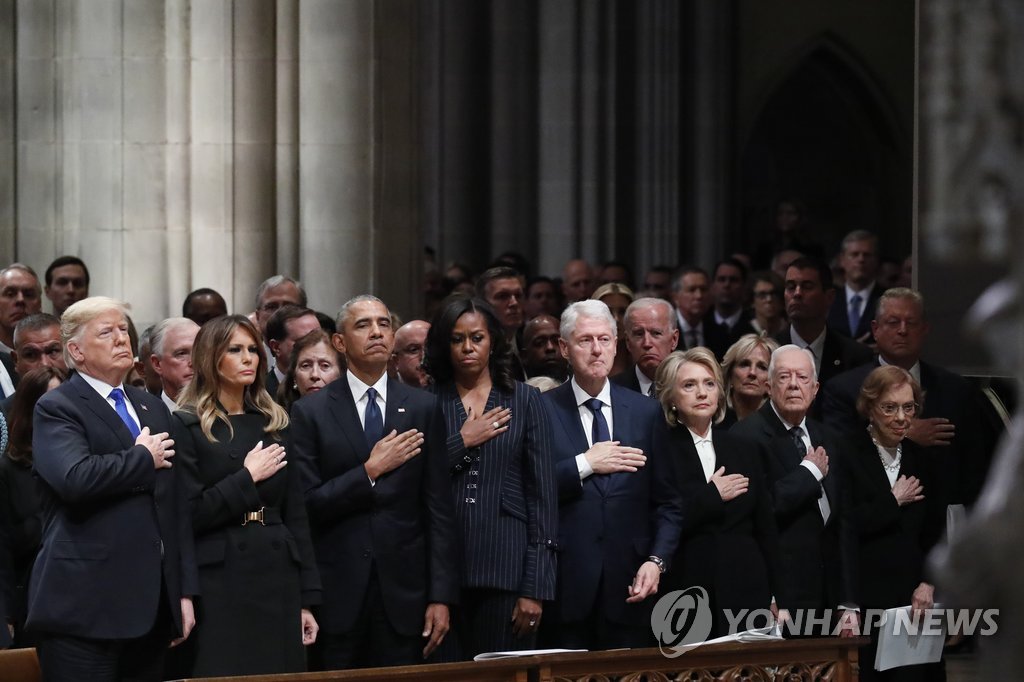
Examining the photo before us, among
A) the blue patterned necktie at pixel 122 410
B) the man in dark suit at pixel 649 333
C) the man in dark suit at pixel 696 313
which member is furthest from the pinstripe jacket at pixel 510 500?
the man in dark suit at pixel 696 313

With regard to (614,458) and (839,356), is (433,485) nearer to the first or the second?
(614,458)

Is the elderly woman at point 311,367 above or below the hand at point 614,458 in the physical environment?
above

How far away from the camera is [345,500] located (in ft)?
20.7

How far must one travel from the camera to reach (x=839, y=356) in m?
9.12

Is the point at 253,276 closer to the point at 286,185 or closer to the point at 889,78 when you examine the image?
the point at 286,185

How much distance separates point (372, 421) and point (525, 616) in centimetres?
91

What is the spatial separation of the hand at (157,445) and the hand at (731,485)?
214cm

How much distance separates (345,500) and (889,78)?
55.9 ft

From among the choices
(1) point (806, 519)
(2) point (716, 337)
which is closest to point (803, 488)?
(1) point (806, 519)

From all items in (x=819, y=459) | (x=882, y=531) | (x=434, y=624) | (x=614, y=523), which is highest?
(x=819, y=459)

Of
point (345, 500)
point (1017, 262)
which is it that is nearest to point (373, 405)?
point (345, 500)

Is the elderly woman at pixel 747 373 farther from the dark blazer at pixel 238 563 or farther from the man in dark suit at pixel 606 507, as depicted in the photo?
the dark blazer at pixel 238 563

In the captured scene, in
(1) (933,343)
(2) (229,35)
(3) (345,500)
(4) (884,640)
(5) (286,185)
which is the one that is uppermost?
(2) (229,35)

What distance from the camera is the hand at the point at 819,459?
7.08 m
